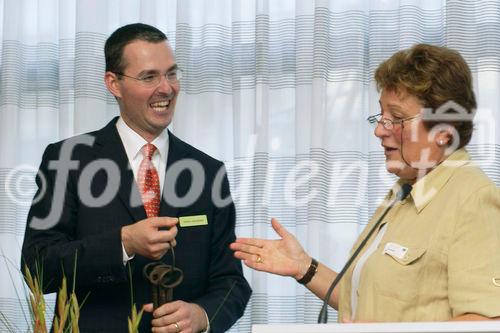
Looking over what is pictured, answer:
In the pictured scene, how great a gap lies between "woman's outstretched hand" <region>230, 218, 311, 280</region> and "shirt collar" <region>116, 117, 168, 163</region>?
485 millimetres

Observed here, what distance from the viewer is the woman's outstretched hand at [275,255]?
2359mm

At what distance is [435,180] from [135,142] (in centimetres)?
96

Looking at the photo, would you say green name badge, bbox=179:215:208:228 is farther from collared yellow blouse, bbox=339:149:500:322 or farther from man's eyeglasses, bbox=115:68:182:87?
collared yellow blouse, bbox=339:149:500:322

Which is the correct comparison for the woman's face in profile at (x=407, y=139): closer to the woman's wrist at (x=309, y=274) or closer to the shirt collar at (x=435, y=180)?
the shirt collar at (x=435, y=180)

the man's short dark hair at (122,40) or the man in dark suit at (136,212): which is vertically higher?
the man's short dark hair at (122,40)

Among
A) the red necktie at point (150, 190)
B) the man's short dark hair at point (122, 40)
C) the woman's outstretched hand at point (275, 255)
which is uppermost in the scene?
the man's short dark hair at point (122, 40)

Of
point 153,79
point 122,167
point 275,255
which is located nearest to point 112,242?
point 122,167

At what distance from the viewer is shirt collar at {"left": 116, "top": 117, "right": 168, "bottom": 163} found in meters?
2.73

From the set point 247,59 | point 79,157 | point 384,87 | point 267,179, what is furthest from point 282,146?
point 384,87

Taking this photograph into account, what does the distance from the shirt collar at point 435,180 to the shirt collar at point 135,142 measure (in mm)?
850

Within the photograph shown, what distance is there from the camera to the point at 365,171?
337 cm

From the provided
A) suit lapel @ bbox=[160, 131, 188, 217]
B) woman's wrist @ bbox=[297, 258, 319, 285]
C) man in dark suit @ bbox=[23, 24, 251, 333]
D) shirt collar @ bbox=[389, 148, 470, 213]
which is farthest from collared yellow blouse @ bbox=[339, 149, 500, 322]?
suit lapel @ bbox=[160, 131, 188, 217]

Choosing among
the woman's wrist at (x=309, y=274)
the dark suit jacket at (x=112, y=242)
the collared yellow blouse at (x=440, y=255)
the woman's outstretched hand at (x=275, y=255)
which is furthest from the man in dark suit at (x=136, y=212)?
the collared yellow blouse at (x=440, y=255)

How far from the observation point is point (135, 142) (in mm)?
2738
